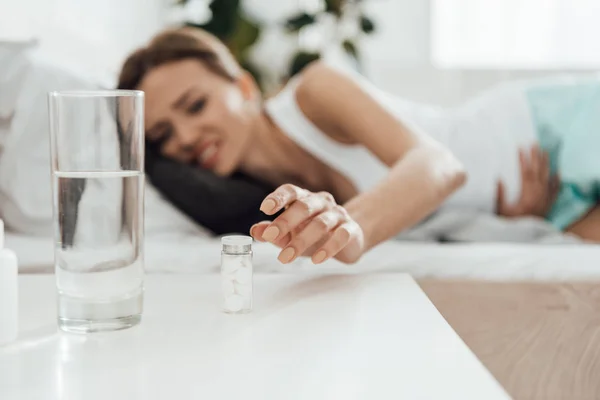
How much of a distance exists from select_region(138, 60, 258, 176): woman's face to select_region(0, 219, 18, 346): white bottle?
0.88 m

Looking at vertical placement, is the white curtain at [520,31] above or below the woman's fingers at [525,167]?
above

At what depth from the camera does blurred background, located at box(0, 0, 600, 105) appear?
1896mm

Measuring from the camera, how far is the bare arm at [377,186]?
0.70 metres

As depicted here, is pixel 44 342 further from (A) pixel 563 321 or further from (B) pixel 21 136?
(B) pixel 21 136

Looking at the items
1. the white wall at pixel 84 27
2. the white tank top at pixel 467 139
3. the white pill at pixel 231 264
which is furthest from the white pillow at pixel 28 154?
the white pill at pixel 231 264

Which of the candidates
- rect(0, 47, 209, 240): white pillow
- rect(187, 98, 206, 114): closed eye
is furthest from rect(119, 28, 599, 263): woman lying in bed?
rect(0, 47, 209, 240): white pillow

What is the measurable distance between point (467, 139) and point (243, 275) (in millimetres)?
1007

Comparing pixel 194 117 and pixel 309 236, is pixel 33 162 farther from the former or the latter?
pixel 309 236

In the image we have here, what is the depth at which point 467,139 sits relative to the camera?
1586mm

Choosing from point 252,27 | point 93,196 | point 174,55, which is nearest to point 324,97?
point 174,55

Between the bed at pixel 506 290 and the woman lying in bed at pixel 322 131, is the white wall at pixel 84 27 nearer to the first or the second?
the woman lying in bed at pixel 322 131

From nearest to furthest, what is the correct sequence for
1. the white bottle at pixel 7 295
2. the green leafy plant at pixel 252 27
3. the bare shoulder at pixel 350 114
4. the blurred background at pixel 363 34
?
the white bottle at pixel 7 295 → the bare shoulder at pixel 350 114 → the blurred background at pixel 363 34 → the green leafy plant at pixel 252 27

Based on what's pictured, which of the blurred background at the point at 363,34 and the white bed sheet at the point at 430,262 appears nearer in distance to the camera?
the white bed sheet at the point at 430,262

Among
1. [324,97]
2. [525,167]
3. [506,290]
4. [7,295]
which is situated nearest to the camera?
[7,295]
